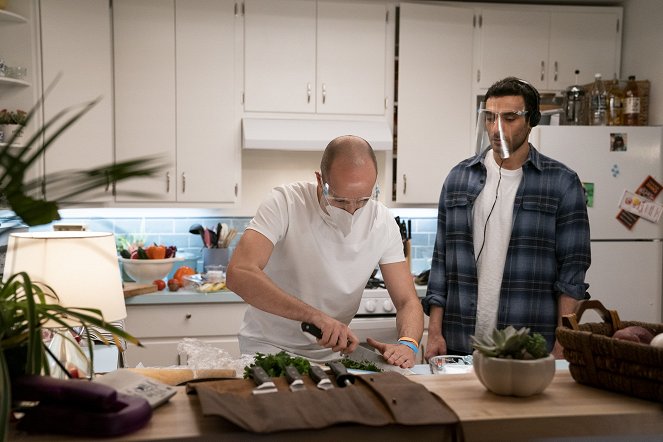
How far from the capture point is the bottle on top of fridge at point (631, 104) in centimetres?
385

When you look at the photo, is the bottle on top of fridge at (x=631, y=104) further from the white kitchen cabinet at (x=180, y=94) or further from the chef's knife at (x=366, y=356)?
the chef's knife at (x=366, y=356)

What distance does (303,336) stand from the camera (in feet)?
7.25

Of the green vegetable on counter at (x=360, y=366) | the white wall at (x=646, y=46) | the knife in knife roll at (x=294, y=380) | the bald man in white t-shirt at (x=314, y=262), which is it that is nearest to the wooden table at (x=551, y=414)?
the knife in knife roll at (x=294, y=380)

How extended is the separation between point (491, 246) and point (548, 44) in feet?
7.21

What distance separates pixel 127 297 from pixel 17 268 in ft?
5.83

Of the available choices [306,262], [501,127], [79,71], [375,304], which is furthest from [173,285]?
[501,127]

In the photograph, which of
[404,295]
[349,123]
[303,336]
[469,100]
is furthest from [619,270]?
[303,336]

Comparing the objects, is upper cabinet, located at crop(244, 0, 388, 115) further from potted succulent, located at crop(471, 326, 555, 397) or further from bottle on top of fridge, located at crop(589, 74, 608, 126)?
potted succulent, located at crop(471, 326, 555, 397)

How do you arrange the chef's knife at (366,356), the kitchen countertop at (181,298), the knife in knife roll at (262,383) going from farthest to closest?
the kitchen countertop at (181,298), the chef's knife at (366,356), the knife in knife roll at (262,383)

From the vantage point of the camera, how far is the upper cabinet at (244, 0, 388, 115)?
12.6 feet

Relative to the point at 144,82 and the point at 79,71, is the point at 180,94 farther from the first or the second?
the point at 79,71

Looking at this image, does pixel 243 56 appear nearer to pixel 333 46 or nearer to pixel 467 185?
pixel 333 46

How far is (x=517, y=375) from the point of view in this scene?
126 centimetres

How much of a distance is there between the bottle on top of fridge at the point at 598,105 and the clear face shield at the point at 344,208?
2.07 meters
